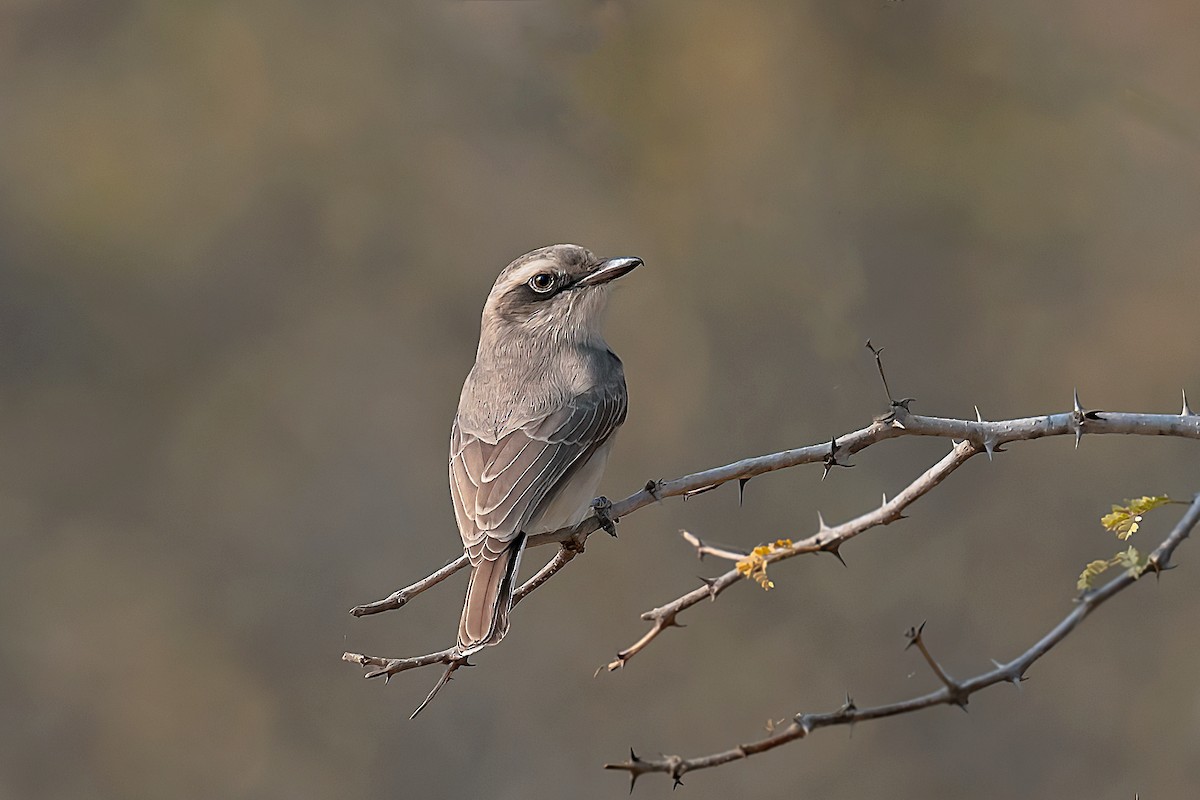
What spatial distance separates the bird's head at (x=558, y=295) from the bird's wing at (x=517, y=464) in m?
0.42

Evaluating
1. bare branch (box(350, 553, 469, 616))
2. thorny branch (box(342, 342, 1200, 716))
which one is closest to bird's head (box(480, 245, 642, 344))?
thorny branch (box(342, 342, 1200, 716))

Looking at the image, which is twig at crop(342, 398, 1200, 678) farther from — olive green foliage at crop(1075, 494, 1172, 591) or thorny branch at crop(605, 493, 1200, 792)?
thorny branch at crop(605, 493, 1200, 792)

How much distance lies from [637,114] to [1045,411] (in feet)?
16.8

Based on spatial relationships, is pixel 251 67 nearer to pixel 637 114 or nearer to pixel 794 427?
pixel 637 114

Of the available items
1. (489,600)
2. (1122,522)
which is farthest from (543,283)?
(1122,522)

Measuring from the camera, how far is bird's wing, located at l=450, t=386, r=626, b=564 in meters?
5.21

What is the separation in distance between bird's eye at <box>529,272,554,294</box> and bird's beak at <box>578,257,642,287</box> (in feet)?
0.47

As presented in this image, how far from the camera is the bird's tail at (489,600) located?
478cm

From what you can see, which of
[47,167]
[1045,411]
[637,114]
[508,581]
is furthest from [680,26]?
[508,581]

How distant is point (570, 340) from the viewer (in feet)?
20.3

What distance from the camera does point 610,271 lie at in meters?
6.17

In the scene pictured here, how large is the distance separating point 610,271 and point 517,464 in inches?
44.7

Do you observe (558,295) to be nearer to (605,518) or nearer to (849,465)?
(605,518)

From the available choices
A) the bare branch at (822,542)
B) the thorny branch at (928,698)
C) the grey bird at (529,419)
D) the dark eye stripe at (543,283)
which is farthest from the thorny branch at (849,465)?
the dark eye stripe at (543,283)
